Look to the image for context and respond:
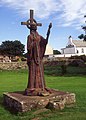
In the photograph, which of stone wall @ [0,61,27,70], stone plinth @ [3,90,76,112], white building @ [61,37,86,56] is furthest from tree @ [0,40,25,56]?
stone plinth @ [3,90,76,112]

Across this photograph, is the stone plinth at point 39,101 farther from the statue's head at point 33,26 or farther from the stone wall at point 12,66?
the stone wall at point 12,66

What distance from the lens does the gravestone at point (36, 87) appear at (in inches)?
436

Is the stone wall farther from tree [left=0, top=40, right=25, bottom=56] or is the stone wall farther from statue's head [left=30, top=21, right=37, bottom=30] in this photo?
tree [left=0, top=40, right=25, bottom=56]

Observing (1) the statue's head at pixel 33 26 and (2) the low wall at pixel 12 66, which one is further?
(2) the low wall at pixel 12 66

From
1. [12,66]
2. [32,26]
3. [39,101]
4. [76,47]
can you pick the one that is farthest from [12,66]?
[76,47]

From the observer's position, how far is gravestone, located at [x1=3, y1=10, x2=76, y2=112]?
1106cm

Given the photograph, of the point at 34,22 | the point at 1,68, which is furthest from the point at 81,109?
the point at 1,68

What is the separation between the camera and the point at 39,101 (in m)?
11.0

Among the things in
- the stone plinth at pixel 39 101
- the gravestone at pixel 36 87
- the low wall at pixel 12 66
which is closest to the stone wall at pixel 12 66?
the low wall at pixel 12 66

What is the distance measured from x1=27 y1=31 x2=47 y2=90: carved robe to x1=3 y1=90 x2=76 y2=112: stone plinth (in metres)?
0.62

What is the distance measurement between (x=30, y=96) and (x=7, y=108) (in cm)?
103

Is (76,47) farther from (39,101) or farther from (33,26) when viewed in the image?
→ (39,101)

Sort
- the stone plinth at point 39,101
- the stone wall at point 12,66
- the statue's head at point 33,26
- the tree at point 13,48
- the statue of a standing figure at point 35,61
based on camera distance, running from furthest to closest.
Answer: the tree at point 13,48 < the stone wall at point 12,66 < the statue's head at point 33,26 < the statue of a standing figure at point 35,61 < the stone plinth at point 39,101

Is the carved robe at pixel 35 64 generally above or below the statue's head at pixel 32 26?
below
